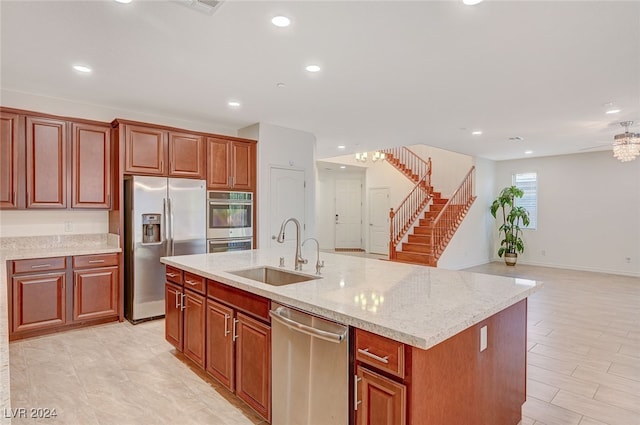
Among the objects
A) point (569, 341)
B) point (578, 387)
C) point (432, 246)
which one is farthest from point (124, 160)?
point (432, 246)

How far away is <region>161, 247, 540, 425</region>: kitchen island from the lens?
4.56 feet

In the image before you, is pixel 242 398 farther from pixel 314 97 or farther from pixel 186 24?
pixel 314 97

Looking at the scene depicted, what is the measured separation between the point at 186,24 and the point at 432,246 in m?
6.17

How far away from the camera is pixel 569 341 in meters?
3.57

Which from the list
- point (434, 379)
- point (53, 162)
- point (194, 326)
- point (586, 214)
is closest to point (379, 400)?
point (434, 379)

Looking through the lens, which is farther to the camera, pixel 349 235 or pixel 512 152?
pixel 349 235

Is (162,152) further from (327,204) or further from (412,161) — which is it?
(412,161)

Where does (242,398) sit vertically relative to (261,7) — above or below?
below

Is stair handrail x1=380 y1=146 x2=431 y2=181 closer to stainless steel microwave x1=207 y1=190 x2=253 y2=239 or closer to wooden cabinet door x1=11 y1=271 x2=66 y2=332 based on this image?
stainless steel microwave x1=207 y1=190 x2=253 y2=239

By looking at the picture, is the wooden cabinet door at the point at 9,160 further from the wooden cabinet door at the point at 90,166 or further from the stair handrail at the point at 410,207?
the stair handrail at the point at 410,207

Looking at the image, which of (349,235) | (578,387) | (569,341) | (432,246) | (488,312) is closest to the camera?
(488,312)

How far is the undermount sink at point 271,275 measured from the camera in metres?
2.60

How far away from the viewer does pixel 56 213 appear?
405 cm

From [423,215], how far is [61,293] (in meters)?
7.57
